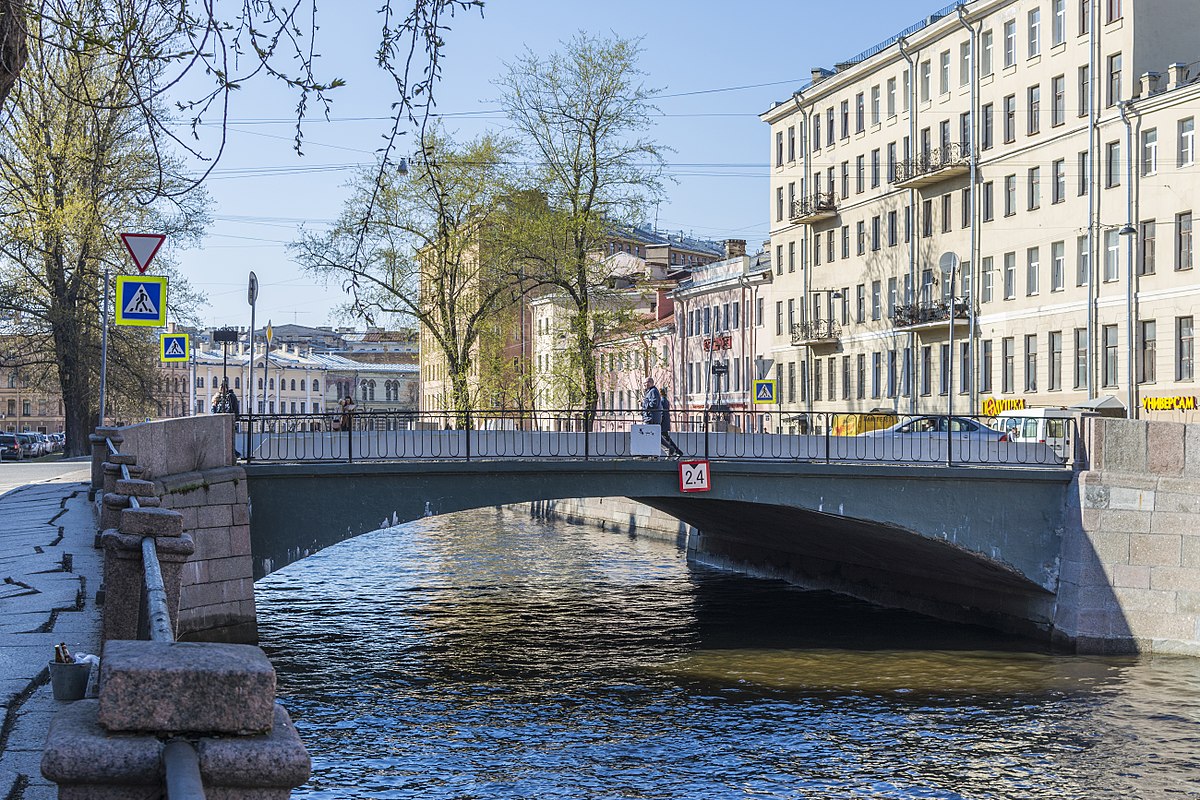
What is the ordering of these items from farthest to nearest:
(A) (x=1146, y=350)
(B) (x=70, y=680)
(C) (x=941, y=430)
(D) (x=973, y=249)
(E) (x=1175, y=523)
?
(D) (x=973, y=249) < (A) (x=1146, y=350) < (C) (x=941, y=430) < (E) (x=1175, y=523) < (B) (x=70, y=680)

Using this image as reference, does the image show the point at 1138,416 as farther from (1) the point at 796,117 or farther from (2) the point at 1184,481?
(1) the point at 796,117

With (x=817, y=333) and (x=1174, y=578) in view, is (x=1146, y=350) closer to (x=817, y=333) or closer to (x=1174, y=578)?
(x=1174, y=578)

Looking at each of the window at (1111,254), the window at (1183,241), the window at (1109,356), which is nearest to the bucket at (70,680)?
the window at (1183,241)

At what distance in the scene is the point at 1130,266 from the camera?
132ft

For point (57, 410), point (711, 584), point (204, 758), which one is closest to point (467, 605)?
point (711, 584)

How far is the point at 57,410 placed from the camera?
142375mm

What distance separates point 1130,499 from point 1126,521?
0.36m

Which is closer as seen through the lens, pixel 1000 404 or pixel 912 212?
pixel 1000 404

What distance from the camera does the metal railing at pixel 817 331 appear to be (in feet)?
202

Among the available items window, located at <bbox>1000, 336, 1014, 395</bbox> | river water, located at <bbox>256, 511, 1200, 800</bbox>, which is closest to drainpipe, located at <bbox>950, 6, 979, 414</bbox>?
window, located at <bbox>1000, 336, 1014, 395</bbox>

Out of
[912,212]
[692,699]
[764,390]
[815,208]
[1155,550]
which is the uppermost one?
[815,208]

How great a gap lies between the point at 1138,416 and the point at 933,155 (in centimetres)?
1613

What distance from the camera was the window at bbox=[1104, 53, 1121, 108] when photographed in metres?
43.8

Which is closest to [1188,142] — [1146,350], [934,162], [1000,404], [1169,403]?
[1146,350]
